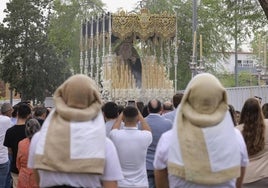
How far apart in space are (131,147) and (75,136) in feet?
9.60

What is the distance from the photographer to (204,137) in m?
4.90

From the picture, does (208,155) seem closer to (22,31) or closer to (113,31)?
(113,31)

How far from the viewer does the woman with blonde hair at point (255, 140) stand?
6.84 m

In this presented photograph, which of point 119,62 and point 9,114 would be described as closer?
point 9,114

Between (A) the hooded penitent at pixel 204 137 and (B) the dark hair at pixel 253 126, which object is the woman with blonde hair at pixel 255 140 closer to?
(B) the dark hair at pixel 253 126

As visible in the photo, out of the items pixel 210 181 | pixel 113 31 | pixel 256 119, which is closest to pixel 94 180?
pixel 210 181

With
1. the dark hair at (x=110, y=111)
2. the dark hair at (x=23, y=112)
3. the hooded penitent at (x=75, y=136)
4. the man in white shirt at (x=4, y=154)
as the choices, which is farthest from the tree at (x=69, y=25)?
the hooded penitent at (x=75, y=136)

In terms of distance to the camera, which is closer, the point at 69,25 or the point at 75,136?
the point at 75,136

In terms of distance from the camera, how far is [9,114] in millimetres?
11492

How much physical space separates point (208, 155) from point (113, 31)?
21903 millimetres

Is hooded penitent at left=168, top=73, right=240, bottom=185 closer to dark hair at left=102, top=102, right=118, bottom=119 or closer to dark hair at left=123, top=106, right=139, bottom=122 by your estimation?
dark hair at left=123, top=106, right=139, bottom=122

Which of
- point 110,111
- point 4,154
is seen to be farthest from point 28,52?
point 110,111

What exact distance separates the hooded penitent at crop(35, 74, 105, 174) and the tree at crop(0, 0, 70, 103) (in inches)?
1787

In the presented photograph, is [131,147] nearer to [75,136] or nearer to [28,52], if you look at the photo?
[75,136]
